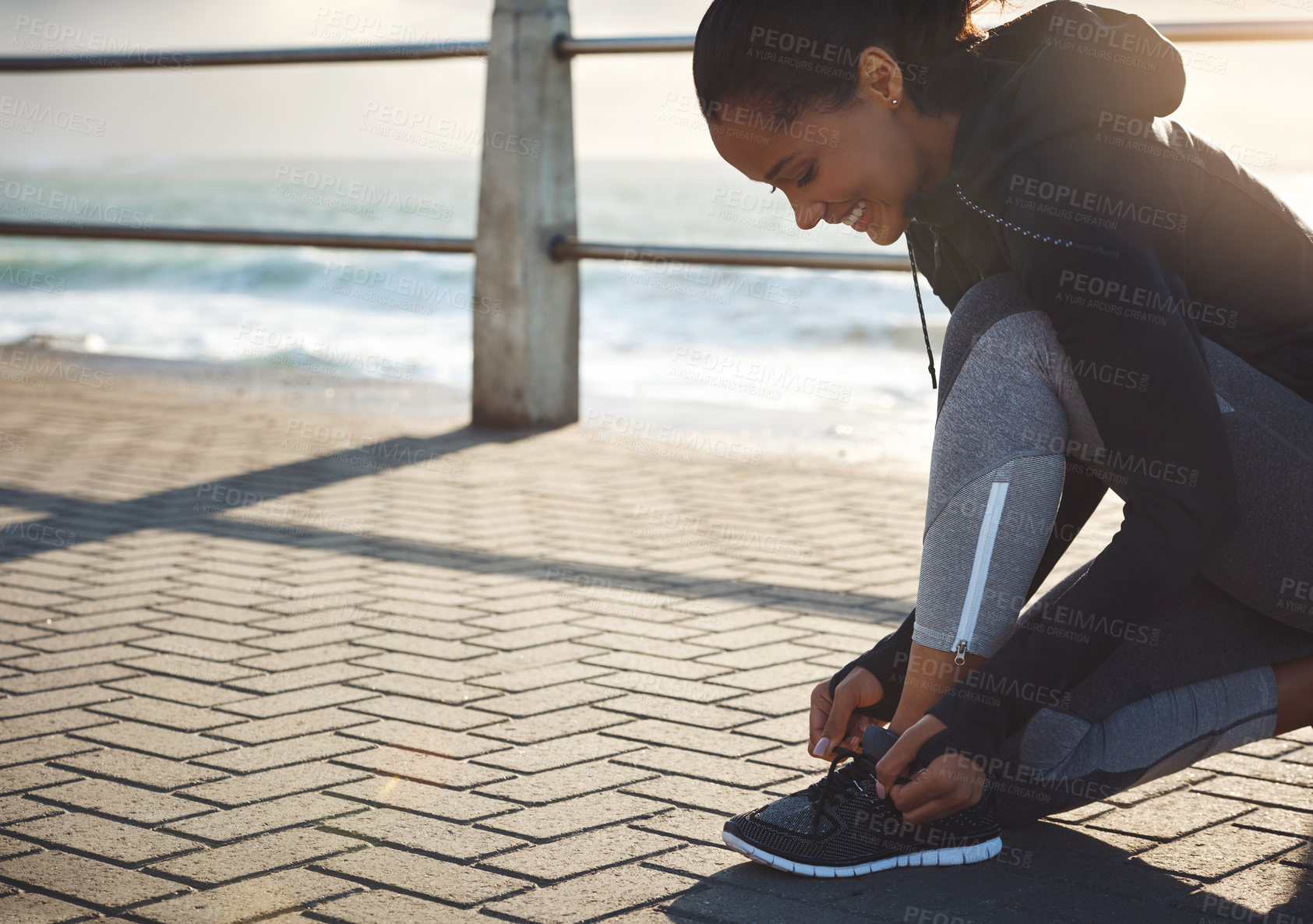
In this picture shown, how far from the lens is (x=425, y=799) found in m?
2.00

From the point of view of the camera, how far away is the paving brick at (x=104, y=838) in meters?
1.79

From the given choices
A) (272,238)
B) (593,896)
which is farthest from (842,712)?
(272,238)

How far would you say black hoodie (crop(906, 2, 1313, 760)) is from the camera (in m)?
1.55

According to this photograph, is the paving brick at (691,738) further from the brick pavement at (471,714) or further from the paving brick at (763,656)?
the paving brick at (763,656)

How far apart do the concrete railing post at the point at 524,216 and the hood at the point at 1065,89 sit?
374 centimetres

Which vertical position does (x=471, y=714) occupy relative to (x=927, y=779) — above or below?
below

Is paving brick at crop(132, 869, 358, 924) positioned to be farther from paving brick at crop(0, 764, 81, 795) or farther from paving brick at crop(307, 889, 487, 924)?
paving brick at crop(0, 764, 81, 795)

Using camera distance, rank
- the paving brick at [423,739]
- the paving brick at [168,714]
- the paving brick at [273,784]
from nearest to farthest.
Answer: the paving brick at [273,784]
the paving brick at [423,739]
the paving brick at [168,714]

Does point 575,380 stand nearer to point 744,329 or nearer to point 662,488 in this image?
point 662,488

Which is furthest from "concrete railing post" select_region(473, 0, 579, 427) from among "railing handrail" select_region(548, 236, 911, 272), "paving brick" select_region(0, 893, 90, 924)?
"paving brick" select_region(0, 893, 90, 924)

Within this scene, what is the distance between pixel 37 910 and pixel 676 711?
1107 mm

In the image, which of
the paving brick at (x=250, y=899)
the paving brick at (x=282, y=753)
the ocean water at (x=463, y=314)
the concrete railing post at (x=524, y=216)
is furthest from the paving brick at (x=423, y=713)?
the concrete railing post at (x=524, y=216)

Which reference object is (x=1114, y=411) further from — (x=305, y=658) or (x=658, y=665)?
(x=305, y=658)

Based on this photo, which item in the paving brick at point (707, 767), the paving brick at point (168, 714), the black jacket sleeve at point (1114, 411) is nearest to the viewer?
the black jacket sleeve at point (1114, 411)
